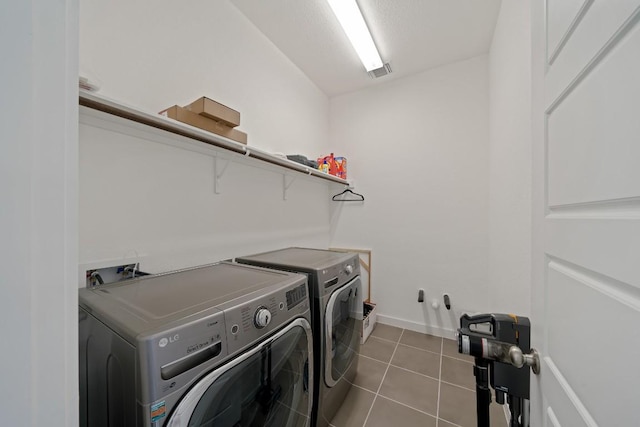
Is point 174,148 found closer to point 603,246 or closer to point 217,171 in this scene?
point 217,171

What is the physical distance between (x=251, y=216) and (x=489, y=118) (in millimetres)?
2354

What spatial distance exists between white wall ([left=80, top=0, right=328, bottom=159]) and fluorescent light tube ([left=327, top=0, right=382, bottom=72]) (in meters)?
0.70

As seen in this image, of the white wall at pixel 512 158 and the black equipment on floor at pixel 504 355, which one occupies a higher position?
the white wall at pixel 512 158

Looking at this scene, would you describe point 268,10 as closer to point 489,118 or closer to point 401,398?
point 489,118

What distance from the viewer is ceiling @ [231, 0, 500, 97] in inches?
67.7

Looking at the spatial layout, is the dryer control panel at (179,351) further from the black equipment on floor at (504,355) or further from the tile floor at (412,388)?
the tile floor at (412,388)

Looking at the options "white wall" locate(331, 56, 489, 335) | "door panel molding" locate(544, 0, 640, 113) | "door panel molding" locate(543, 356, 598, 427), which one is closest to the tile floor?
"white wall" locate(331, 56, 489, 335)

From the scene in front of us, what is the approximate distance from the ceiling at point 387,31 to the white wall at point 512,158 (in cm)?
23

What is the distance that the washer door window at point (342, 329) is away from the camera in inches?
→ 50.3

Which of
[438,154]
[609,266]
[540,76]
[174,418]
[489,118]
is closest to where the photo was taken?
[609,266]

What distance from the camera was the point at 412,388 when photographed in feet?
5.48

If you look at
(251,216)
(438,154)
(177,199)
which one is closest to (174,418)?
(177,199)

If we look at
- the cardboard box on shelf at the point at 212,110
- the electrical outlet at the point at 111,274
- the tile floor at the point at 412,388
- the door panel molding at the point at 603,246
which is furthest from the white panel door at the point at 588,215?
the electrical outlet at the point at 111,274

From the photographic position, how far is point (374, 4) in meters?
1.68
